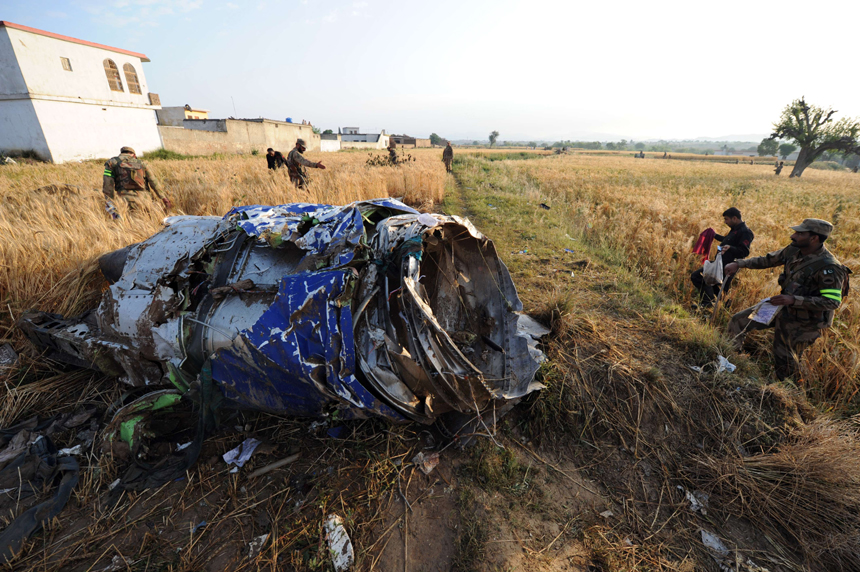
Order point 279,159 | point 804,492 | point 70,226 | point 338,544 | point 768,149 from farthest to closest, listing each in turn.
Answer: point 768,149, point 279,159, point 70,226, point 804,492, point 338,544

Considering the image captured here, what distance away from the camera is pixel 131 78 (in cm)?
2128

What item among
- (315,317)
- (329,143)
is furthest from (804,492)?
(329,143)

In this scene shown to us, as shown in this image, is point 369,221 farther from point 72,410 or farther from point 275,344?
point 72,410

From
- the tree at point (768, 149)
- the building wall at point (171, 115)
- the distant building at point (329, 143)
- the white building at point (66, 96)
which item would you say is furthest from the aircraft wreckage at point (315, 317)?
the tree at point (768, 149)

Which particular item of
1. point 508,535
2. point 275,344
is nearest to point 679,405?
point 508,535

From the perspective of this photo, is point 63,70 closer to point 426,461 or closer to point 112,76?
point 112,76

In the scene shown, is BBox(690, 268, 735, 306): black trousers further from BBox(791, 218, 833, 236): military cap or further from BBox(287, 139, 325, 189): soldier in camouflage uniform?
BBox(287, 139, 325, 189): soldier in camouflage uniform

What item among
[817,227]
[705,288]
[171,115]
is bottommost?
[705,288]

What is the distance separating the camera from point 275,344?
2.02m

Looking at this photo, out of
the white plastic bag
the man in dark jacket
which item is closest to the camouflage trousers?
the white plastic bag

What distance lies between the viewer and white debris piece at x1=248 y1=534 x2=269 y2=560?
1.86 m

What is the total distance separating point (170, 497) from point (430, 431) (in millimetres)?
1727

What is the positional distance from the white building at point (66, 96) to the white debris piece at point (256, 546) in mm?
24744

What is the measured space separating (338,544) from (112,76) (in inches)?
1141
